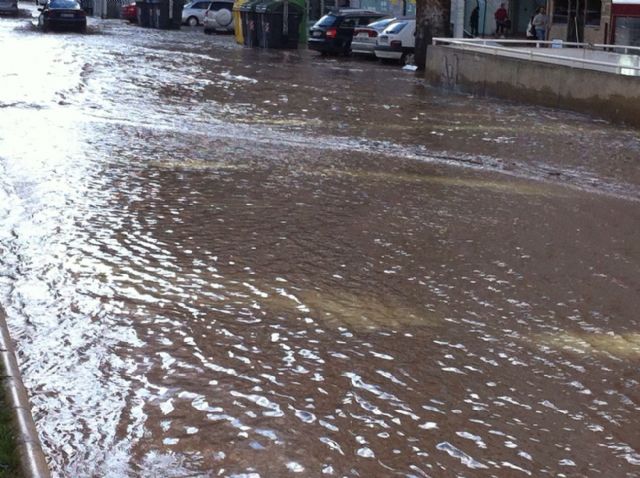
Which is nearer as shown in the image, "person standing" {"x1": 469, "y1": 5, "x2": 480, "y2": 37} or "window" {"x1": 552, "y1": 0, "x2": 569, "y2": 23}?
"window" {"x1": 552, "y1": 0, "x2": 569, "y2": 23}

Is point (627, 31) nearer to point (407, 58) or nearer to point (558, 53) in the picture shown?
point (558, 53)

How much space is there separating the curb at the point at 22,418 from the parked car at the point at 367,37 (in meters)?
26.8

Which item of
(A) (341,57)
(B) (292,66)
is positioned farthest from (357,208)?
(A) (341,57)

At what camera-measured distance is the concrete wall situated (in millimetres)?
18438

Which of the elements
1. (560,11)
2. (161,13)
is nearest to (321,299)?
(560,11)

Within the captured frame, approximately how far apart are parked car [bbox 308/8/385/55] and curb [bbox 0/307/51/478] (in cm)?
2893

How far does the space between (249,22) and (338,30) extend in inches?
175

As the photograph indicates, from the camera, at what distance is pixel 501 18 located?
40.9m

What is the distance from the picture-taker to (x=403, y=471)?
16.9ft

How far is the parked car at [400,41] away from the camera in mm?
31062

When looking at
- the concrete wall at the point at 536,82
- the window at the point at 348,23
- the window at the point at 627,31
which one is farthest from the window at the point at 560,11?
the concrete wall at the point at 536,82

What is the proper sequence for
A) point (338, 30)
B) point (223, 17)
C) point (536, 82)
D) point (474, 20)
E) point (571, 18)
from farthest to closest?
1. point (223, 17)
2. point (474, 20)
3. point (571, 18)
4. point (338, 30)
5. point (536, 82)

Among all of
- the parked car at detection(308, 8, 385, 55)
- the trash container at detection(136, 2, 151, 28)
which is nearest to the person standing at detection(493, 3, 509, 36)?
the parked car at detection(308, 8, 385, 55)

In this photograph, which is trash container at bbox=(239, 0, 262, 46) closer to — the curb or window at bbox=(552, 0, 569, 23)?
window at bbox=(552, 0, 569, 23)
